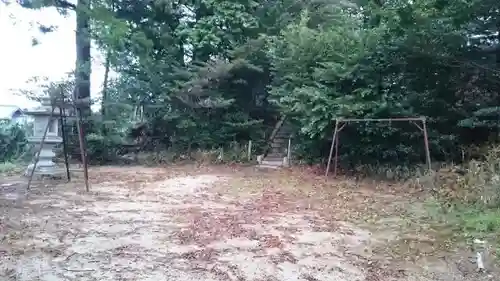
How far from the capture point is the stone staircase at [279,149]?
993 cm

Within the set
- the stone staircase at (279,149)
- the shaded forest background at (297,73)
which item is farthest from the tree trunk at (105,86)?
the stone staircase at (279,149)

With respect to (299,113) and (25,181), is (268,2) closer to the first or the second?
(299,113)

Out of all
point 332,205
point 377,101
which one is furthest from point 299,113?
point 332,205

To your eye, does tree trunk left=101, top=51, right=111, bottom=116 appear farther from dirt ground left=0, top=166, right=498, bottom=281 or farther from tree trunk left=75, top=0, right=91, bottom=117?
dirt ground left=0, top=166, right=498, bottom=281

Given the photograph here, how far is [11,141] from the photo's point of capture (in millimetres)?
10484

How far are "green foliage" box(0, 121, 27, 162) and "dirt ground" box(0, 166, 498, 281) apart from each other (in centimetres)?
392

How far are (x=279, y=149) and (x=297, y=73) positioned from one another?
2381 mm

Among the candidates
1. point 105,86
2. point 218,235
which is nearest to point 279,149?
point 105,86

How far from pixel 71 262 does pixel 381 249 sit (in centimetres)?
263

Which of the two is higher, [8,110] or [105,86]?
[105,86]

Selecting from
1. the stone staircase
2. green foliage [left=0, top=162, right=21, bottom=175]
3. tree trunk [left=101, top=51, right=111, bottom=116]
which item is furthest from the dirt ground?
tree trunk [left=101, top=51, right=111, bottom=116]

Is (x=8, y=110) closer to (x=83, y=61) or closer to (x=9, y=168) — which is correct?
(x=83, y=61)

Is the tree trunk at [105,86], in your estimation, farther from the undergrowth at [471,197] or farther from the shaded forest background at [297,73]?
the undergrowth at [471,197]

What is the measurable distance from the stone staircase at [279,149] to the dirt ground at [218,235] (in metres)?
2.96
